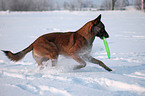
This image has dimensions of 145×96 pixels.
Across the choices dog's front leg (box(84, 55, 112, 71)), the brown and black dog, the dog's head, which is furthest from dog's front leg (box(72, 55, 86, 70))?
the dog's head

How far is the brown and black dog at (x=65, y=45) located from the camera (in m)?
4.22

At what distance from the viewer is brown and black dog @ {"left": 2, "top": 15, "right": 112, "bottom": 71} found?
4219mm

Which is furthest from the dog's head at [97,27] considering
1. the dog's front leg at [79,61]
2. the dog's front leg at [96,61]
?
the dog's front leg at [79,61]

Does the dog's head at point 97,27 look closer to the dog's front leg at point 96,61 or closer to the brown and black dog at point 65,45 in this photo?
the brown and black dog at point 65,45

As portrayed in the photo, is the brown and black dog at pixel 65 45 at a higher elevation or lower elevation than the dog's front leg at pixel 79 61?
higher

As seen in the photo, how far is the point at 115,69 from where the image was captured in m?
4.48

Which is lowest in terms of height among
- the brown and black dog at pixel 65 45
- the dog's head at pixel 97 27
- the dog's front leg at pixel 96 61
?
the dog's front leg at pixel 96 61

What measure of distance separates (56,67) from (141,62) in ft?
8.86

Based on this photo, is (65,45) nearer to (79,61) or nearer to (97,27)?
(79,61)

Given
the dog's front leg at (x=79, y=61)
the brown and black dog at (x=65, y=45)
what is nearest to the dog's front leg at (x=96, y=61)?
the brown and black dog at (x=65, y=45)

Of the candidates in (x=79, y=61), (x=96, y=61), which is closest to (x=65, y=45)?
(x=79, y=61)

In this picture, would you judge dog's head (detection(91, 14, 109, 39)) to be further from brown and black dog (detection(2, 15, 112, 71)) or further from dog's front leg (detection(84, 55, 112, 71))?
dog's front leg (detection(84, 55, 112, 71))

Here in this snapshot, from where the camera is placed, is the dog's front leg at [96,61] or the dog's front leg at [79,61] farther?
the dog's front leg at [96,61]

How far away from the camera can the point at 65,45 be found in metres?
4.36
